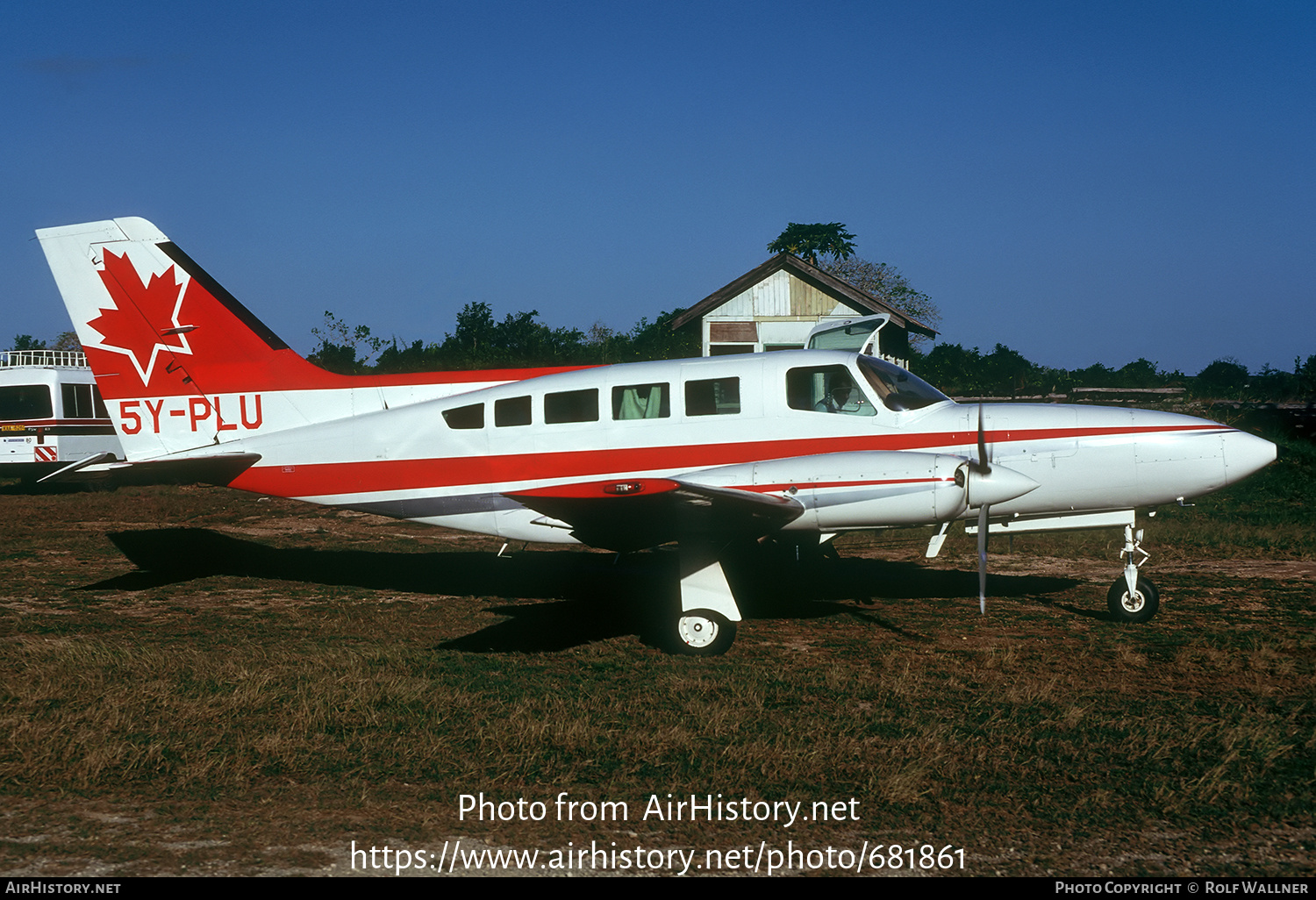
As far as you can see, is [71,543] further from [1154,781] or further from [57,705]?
[1154,781]

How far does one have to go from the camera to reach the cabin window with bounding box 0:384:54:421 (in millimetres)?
23297

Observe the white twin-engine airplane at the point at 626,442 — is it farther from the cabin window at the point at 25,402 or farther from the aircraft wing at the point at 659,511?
the cabin window at the point at 25,402

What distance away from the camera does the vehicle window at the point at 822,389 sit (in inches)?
389

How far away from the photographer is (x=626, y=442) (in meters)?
10.3

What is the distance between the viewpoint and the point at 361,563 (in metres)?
14.6

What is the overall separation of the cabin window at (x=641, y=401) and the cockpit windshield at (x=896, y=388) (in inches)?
86.7

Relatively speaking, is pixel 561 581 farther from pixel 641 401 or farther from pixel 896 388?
pixel 896 388

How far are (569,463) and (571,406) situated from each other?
0.66m

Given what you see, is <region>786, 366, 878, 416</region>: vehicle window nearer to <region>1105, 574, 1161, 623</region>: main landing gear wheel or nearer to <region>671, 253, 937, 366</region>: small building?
<region>1105, 574, 1161, 623</region>: main landing gear wheel

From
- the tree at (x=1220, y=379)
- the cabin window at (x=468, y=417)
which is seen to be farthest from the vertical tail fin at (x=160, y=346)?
the tree at (x=1220, y=379)

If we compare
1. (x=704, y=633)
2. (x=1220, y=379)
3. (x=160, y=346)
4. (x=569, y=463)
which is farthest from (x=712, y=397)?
(x=1220, y=379)

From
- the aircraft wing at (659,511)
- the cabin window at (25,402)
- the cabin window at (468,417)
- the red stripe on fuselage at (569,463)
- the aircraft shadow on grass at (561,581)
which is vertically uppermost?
the cabin window at (25,402)

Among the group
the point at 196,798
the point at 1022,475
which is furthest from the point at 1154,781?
the point at 196,798

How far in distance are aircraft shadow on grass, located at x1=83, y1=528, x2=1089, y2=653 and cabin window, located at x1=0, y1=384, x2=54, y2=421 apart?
9.03 metres
